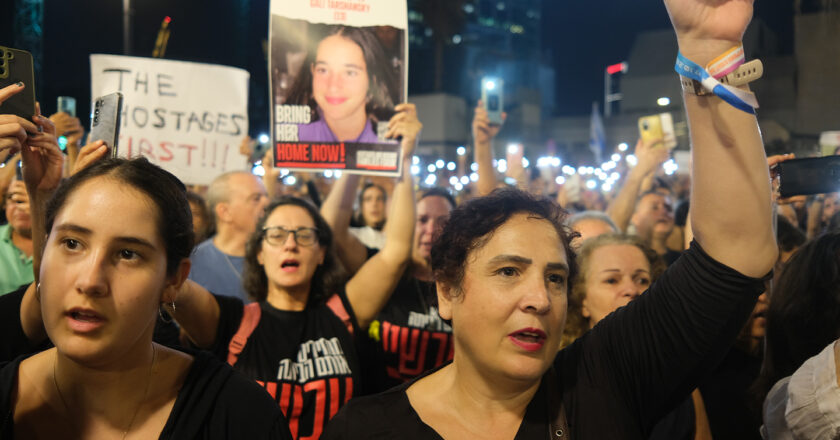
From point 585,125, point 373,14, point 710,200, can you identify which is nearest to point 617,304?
point 710,200

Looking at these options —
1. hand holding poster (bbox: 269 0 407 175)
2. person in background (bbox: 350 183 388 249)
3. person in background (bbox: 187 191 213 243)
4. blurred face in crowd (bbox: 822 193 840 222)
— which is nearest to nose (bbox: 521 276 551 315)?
hand holding poster (bbox: 269 0 407 175)

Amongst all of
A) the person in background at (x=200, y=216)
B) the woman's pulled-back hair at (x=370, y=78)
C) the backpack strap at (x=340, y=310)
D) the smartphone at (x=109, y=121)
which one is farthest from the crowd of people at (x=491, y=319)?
the person in background at (x=200, y=216)

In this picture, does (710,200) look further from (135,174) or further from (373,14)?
(373,14)

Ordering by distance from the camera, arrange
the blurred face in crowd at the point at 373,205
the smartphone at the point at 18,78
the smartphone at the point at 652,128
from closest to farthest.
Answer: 1. the smartphone at the point at 18,78
2. the smartphone at the point at 652,128
3. the blurred face in crowd at the point at 373,205

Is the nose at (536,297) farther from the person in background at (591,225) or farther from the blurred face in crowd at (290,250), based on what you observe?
the person in background at (591,225)

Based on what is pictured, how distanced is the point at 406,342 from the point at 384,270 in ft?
1.61

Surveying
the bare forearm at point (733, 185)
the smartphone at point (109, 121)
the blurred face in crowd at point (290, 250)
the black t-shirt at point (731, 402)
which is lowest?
the black t-shirt at point (731, 402)

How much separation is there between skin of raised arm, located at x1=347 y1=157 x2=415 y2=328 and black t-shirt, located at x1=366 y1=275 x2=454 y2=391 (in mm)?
247

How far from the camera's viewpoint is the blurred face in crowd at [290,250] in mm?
3688

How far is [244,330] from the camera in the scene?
3.33 m

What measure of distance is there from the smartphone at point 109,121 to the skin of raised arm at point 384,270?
5.10 feet

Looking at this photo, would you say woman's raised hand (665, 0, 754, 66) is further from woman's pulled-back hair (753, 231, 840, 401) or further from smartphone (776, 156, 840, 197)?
woman's pulled-back hair (753, 231, 840, 401)

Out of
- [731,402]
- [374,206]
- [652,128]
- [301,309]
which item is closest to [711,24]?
[731,402]

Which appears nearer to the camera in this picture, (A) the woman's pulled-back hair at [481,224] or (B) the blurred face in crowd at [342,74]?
(A) the woman's pulled-back hair at [481,224]
